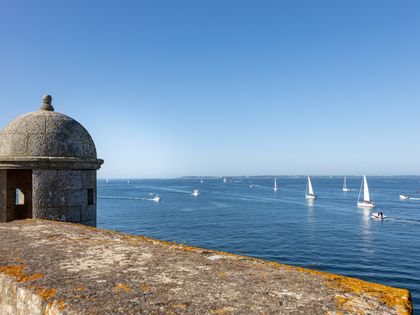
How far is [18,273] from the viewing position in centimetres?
274

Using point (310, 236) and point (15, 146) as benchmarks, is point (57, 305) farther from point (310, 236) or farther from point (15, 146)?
point (310, 236)

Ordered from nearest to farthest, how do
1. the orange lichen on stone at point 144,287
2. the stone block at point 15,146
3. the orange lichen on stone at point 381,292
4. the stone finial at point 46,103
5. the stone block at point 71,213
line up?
the orange lichen on stone at point 381,292 → the orange lichen on stone at point 144,287 → the stone block at point 15,146 → the stone block at point 71,213 → the stone finial at point 46,103

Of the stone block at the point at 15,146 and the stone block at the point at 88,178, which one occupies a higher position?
the stone block at the point at 15,146

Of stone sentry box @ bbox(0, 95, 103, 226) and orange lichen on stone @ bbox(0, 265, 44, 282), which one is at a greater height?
stone sentry box @ bbox(0, 95, 103, 226)

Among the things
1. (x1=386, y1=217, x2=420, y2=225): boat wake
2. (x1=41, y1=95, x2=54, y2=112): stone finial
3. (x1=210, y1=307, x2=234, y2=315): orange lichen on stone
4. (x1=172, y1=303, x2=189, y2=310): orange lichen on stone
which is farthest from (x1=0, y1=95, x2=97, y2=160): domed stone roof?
(x1=386, y1=217, x2=420, y2=225): boat wake

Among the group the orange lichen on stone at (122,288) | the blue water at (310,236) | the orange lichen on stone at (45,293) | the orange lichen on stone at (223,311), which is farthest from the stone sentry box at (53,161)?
the blue water at (310,236)

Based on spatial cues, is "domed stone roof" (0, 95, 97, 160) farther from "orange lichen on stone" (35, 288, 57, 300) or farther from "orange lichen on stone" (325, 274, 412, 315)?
"orange lichen on stone" (325, 274, 412, 315)

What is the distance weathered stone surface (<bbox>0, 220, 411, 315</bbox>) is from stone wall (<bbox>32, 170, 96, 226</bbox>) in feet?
10.6

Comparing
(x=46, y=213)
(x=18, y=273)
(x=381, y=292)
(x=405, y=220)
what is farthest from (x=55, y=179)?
(x=405, y=220)

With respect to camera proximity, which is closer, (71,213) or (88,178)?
(71,213)

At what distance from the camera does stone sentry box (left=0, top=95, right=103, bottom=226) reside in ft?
22.0

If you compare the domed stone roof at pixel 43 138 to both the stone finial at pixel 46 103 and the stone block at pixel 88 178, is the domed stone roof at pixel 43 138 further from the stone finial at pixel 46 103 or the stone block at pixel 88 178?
the stone block at pixel 88 178

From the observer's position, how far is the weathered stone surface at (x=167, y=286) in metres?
2.14

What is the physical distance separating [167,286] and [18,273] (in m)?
1.36
